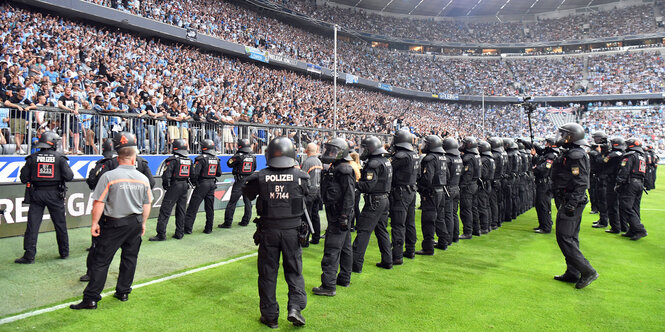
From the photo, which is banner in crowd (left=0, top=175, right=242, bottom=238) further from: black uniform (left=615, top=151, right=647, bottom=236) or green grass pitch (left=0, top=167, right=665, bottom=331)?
black uniform (left=615, top=151, right=647, bottom=236)

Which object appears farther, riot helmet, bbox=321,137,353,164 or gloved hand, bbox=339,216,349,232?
riot helmet, bbox=321,137,353,164

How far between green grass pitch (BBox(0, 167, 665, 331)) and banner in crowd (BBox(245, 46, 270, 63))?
813 inches

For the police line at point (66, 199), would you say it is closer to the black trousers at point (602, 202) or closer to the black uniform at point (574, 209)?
the black uniform at point (574, 209)

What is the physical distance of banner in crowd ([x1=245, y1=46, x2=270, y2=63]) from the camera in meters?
27.1

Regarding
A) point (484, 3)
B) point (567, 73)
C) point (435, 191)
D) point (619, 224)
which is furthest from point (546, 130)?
point (435, 191)

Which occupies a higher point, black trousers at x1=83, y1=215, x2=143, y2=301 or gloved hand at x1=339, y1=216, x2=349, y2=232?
gloved hand at x1=339, y1=216, x2=349, y2=232

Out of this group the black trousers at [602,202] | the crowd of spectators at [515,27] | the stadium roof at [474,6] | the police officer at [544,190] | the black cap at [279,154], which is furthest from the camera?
the stadium roof at [474,6]

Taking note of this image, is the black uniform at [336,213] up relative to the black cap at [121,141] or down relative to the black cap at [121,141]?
down

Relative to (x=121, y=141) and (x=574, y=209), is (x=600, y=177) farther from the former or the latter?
(x=121, y=141)

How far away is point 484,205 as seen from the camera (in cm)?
961

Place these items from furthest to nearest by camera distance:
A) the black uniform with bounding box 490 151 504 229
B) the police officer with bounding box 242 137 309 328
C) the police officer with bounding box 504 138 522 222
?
1. the police officer with bounding box 504 138 522 222
2. the black uniform with bounding box 490 151 504 229
3. the police officer with bounding box 242 137 309 328

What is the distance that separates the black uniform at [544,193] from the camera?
1006cm

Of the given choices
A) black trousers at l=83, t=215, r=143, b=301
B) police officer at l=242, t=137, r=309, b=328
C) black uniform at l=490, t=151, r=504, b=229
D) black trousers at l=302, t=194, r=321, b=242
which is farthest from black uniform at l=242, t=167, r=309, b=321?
black uniform at l=490, t=151, r=504, b=229

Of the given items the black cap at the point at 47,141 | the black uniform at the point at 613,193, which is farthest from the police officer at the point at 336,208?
the black uniform at the point at 613,193
